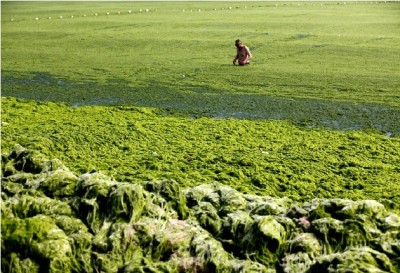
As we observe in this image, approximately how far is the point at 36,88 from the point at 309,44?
10705 millimetres

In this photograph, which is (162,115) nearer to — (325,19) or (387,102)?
(387,102)

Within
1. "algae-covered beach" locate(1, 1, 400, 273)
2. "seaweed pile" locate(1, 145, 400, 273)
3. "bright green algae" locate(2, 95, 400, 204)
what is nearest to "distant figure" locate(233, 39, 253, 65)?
"algae-covered beach" locate(1, 1, 400, 273)

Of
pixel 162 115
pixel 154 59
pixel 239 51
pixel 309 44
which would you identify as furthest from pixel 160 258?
pixel 309 44

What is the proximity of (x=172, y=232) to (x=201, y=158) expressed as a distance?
2956 mm

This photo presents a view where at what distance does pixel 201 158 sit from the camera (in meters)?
7.09

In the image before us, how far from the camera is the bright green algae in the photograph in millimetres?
6328

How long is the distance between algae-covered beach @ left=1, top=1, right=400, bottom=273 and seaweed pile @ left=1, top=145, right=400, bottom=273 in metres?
0.01

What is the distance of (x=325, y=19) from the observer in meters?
26.3

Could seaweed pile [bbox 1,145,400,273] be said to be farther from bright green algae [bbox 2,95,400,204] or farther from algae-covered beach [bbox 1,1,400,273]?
bright green algae [bbox 2,95,400,204]

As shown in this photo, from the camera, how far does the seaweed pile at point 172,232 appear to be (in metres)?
3.82

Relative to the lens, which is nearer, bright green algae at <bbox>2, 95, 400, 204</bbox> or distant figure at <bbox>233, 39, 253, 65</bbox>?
bright green algae at <bbox>2, 95, 400, 204</bbox>

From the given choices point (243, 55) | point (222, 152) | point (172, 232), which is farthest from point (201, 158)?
point (243, 55)

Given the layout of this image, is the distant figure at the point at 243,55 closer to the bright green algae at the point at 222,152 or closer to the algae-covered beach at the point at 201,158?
the algae-covered beach at the point at 201,158

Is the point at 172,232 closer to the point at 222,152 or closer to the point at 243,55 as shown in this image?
the point at 222,152
